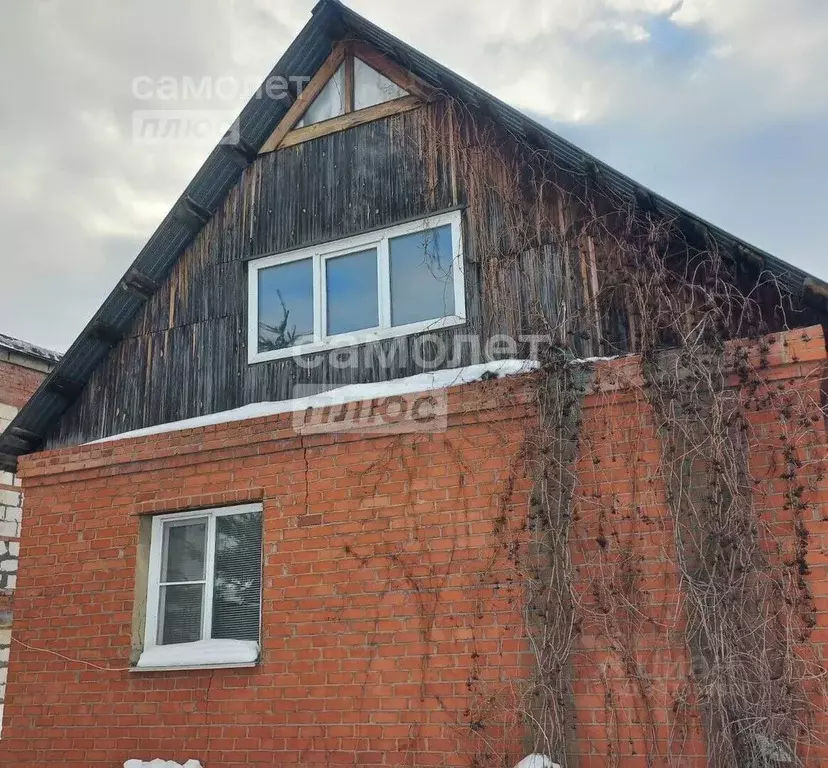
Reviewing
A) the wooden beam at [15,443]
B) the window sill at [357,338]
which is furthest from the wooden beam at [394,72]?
the wooden beam at [15,443]

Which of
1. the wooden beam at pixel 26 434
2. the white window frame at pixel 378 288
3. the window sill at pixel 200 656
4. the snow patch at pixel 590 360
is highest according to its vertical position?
the white window frame at pixel 378 288

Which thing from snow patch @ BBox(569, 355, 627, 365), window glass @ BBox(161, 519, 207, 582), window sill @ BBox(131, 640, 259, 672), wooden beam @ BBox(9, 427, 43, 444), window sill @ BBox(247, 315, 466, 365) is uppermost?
window sill @ BBox(247, 315, 466, 365)

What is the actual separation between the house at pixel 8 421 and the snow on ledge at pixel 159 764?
772 cm

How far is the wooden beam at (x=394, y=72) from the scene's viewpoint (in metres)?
7.42

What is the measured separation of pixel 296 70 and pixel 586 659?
5.78 metres

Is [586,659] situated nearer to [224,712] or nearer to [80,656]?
[224,712]

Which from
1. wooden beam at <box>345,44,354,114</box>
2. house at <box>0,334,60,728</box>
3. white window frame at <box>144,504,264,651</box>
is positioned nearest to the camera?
white window frame at <box>144,504,264,651</box>

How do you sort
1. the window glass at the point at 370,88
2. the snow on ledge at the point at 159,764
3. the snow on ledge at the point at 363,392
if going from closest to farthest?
the snow on ledge at the point at 363,392, the snow on ledge at the point at 159,764, the window glass at the point at 370,88

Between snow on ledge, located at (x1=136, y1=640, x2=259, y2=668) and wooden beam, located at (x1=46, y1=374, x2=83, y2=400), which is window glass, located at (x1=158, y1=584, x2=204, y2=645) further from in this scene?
wooden beam, located at (x1=46, y1=374, x2=83, y2=400)

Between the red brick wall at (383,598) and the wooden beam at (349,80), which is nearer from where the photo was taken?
the red brick wall at (383,598)

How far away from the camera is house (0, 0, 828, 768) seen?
206 inches

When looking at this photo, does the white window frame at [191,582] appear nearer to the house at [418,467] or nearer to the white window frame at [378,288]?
the house at [418,467]

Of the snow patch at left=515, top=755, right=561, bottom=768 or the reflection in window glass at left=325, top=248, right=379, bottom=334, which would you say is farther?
the reflection in window glass at left=325, top=248, right=379, bottom=334

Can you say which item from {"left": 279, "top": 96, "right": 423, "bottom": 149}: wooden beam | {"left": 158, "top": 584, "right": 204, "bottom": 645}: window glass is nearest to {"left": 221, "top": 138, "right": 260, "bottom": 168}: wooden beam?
{"left": 279, "top": 96, "right": 423, "bottom": 149}: wooden beam
